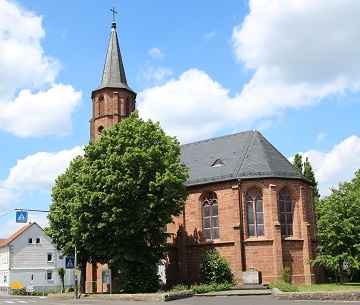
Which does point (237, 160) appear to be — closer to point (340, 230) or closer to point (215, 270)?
point (215, 270)

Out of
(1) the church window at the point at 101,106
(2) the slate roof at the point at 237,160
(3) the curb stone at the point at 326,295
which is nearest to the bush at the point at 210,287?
(3) the curb stone at the point at 326,295

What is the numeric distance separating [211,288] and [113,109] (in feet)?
67.0

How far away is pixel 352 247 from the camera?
1188 inches

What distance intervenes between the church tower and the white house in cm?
2130

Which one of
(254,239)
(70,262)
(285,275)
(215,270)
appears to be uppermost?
(254,239)

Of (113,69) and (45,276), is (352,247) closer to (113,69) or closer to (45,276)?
(113,69)

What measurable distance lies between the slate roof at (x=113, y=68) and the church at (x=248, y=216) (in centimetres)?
1205

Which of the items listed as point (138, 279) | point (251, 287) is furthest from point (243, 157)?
point (138, 279)

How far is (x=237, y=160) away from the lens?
35781mm

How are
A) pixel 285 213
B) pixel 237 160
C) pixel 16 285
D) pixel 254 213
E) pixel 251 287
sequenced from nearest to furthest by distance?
1. pixel 251 287
2. pixel 254 213
3. pixel 285 213
4. pixel 237 160
5. pixel 16 285

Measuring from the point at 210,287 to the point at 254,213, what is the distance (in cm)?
696

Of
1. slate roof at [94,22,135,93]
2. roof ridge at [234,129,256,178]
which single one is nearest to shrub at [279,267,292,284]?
roof ridge at [234,129,256,178]

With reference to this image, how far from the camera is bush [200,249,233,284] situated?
31594mm

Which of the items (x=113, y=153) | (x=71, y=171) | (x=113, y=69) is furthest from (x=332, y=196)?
(x=113, y=69)
